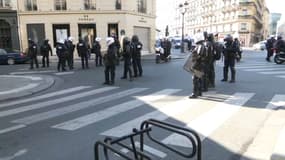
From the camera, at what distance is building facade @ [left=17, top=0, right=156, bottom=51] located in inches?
1122

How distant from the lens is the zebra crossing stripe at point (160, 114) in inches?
242

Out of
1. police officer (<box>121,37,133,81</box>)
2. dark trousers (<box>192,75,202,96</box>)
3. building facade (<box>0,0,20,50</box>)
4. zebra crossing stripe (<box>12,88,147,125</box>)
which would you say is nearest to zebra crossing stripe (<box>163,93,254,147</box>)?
dark trousers (<box>192,75,202,96</box>)

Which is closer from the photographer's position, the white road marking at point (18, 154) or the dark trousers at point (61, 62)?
the white road marking at point (18, 154)

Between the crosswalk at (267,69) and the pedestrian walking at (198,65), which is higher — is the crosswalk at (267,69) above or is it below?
below

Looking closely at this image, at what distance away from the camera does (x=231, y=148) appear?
17.0ft

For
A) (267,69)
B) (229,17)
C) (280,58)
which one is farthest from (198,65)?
(229,17)

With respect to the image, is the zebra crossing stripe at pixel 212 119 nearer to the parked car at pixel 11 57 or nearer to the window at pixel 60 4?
the parked car at pixel 11 57

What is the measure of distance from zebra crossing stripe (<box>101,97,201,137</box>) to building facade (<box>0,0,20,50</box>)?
962 inches

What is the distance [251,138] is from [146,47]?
26933 millimetres

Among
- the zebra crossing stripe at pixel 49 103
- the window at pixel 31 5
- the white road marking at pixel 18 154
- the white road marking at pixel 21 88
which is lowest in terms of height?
the white road marking at pixel 18 154

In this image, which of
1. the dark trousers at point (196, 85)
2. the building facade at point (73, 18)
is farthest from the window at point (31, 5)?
the dark trousers at point (196, 85)

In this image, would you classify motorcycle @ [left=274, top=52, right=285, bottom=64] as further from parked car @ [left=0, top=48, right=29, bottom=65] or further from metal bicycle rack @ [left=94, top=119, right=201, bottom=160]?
parked car @ [left=0, top=48, right=29, bottom=65]

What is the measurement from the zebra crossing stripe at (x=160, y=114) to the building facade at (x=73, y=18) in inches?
810

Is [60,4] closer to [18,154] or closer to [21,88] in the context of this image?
[21,88]
